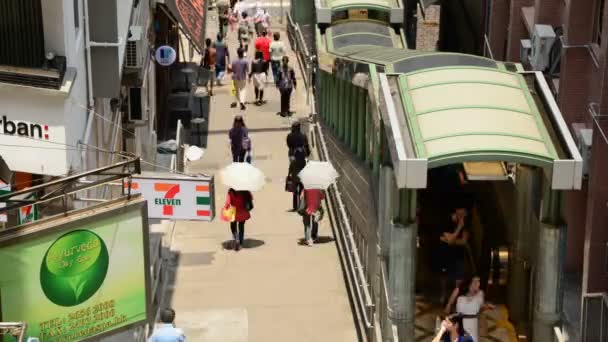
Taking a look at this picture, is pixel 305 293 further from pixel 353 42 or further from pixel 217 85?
pixel 217 85

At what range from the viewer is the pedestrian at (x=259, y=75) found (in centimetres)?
3728

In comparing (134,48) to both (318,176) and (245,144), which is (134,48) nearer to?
(318,176)

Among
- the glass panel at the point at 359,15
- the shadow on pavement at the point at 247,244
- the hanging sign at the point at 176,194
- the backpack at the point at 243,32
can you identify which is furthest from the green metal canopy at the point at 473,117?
the backpack at the point at 243,32

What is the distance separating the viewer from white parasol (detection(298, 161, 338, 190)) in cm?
2605

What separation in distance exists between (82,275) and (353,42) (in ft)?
54.7

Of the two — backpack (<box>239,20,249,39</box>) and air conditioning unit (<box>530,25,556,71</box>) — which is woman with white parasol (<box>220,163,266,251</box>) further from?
backpack (<box>239,20,249,39</box>)

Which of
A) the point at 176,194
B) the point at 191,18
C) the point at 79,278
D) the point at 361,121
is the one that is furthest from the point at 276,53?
the point at 79,278

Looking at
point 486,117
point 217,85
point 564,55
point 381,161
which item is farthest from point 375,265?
point 217,85

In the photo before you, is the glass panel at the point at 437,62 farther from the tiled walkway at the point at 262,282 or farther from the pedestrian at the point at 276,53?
the pedestrian at the point at 276,53

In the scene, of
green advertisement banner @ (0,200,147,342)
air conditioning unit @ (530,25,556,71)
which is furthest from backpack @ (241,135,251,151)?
green advertisement banner @ (0,200,147,342)

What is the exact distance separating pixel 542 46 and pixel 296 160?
5135 mm

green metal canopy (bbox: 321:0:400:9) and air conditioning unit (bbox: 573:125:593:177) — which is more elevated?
green metal canopy (bbox: 321:0:400:9)

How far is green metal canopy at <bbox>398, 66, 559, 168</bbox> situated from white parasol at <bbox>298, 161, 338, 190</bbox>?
630 centimetres

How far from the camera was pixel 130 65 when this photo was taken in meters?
26.1
